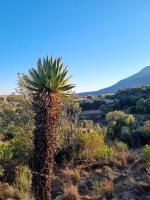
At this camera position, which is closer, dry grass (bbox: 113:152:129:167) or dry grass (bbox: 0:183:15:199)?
dry grass (bbox: 0:183:15:199)

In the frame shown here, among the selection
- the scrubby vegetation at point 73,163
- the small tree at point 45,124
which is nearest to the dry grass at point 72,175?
the scrubby vegetation at point 73,163

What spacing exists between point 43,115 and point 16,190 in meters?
3.19

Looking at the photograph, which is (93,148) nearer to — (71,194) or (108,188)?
(108,188)

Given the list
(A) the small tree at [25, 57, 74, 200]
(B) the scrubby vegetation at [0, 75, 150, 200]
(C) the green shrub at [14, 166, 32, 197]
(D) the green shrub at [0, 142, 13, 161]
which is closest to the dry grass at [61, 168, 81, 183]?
(B) the scrubby vegetation at [0, 75, 150, 200]

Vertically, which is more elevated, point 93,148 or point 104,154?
point 93,148

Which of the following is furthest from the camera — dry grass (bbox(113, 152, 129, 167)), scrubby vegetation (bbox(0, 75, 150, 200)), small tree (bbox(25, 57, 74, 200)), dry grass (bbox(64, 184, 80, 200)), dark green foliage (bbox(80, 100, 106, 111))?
dark green foliage (bbox(80, 100, 106, 111))

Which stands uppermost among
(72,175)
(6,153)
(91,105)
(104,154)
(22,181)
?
(91,105)

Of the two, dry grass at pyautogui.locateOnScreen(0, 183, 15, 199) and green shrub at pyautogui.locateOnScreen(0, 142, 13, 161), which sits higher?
green shrub at pyautogui.locateOnScreen(0, 142, 13, 161)

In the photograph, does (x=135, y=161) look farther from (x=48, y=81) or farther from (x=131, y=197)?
(x=48, y=81)

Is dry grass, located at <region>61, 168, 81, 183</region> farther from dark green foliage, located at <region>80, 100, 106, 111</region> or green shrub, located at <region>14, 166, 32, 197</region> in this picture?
dark green foliage, located at <region>80, 100, 106, 111</region>

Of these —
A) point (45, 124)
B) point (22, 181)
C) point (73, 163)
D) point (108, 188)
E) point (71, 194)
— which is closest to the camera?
point (45, 124)

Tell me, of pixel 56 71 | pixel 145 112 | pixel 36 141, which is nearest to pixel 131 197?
pixel 36 141

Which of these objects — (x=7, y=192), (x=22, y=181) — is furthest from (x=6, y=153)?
(x=7, y=192)

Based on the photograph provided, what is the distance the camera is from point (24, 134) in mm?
14211
